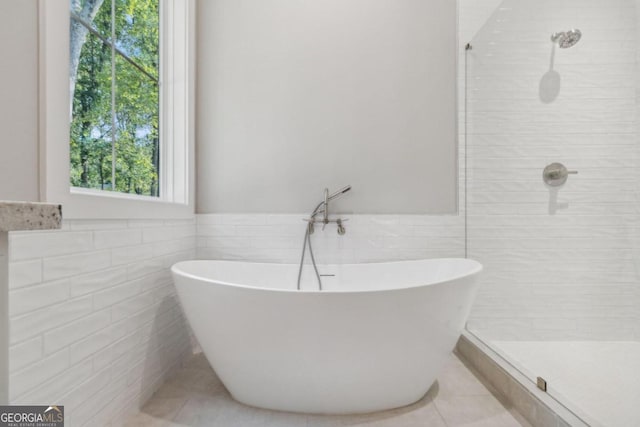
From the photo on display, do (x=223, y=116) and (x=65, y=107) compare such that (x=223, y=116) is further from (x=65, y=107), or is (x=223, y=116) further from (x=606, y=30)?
(x=606, y=30)

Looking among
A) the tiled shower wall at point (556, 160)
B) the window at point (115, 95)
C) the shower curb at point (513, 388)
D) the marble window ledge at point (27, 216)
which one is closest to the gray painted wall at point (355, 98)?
the tiled shower wall at point (556, 160)

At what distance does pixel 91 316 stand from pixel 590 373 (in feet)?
6.79

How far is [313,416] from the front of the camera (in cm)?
154

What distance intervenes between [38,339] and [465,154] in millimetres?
2375

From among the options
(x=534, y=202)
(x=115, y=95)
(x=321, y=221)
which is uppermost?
(x=115, y=95)

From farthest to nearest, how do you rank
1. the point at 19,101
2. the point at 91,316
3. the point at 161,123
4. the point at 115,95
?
the point at 161,123
the point at 115,95
the point at 91,316
the point at 19,101

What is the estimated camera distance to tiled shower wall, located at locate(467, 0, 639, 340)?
1600 mm

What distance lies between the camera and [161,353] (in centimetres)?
185

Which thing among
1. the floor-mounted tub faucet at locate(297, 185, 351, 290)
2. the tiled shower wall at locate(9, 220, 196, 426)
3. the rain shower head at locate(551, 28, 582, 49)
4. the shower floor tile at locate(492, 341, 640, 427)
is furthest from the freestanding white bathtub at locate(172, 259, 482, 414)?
the rain shower head at locate(551, 28, 582, 49)

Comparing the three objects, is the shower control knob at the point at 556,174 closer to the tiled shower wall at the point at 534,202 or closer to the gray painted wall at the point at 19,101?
the tiled shower wall at the point at 534,202

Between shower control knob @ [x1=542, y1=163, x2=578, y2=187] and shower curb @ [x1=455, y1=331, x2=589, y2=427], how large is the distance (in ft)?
3.10

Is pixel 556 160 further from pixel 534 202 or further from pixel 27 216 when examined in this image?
pixel 27 216

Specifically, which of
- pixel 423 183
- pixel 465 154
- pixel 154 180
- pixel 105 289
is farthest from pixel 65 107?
pixel 465 154

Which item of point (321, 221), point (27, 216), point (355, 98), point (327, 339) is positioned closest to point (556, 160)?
point (355, 98)
